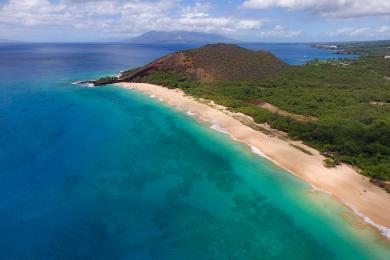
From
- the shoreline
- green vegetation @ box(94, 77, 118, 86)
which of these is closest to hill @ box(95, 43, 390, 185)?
green vegetation @ box(94, 77, 118, 86)

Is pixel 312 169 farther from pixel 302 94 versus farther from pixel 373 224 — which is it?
pixel 302 94

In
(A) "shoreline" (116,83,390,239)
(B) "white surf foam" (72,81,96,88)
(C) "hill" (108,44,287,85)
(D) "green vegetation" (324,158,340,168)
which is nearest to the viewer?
(A) "shoreline" (116,83,390,239)

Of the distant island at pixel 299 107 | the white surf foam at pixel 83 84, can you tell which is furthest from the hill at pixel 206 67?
the white surf foam at pixel 83 84

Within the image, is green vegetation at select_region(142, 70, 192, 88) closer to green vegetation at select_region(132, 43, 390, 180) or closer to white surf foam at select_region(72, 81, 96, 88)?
green vegetation at select_region(132, 43, 390, 180)

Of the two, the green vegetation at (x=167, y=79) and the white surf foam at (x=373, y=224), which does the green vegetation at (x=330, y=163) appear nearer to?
the white surf foam at (x=373, y=224)

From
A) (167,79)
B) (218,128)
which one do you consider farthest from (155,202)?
(167,79)

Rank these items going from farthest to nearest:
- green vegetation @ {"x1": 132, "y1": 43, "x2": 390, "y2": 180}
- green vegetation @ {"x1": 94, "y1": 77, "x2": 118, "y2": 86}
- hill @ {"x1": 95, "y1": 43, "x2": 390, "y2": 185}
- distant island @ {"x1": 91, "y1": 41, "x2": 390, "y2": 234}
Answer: green vegetation @ {"x1": 94, "y1": 77, "x2": 118, "y2": 86} → hill @ {"x1": 95, "y1": 43, "x2": 390, "y2": 185} → green vegetation @ {"x1": 132, "y1": 43, "x2": 390, "y2": 180} → distant island @ {"x1": 91, "y1": 41, "x2": 390, "y2": 234}
